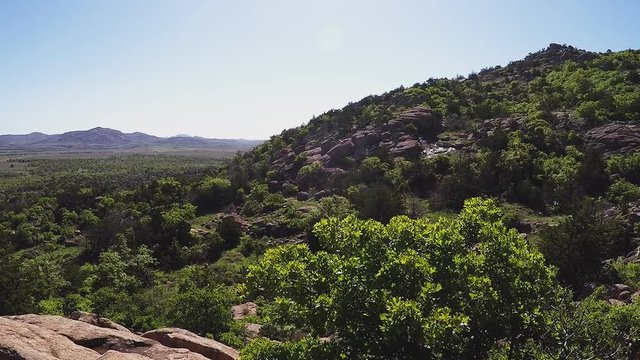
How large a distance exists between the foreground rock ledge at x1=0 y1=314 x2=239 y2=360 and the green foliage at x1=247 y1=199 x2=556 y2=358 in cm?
524

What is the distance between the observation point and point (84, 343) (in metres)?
16.0

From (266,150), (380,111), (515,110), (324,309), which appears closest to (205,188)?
(266,150)

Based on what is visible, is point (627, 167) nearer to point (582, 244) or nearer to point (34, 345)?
point (582, 244)

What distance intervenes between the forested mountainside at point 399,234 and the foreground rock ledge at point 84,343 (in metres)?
3.44

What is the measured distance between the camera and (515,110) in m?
61.0

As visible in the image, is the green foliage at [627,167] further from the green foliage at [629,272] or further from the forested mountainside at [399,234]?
the green foliage at [629,272]

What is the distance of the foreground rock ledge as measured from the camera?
12.2 metres

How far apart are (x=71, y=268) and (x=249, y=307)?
17676 millimetres

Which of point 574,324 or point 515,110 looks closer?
point 574,324

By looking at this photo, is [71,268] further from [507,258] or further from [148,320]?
[507,258]

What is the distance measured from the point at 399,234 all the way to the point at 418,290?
1970mm

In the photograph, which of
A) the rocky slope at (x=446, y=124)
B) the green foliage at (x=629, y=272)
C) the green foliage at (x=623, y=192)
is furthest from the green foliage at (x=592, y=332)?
the rocky slope at (x=446, y=124)

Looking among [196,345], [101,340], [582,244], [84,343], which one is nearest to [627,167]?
[582,244]

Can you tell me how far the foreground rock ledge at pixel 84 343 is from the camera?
40.1 feet
